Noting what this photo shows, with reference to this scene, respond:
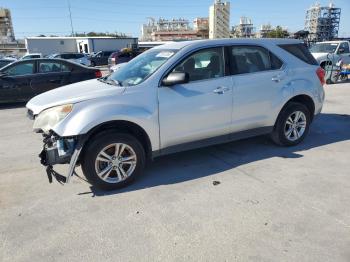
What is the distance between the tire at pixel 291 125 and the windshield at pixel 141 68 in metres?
2.14

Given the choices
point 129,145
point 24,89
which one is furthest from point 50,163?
point 24,89

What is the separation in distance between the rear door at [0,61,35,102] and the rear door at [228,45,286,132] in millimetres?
7075

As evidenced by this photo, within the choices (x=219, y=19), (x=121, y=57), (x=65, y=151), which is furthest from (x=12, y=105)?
(x=121, y=57)

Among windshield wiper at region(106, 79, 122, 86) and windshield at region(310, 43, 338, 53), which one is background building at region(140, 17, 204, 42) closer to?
windshield at region(310, 43, 338, 53)

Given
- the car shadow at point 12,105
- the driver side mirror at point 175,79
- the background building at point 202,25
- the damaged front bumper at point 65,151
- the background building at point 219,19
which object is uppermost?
the background building at point 202,25

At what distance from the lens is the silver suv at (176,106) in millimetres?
3656

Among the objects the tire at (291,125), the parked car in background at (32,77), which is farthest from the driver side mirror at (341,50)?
the parked car in background at (32,77)

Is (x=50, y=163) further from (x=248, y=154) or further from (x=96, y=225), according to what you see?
(x=248, y=154)

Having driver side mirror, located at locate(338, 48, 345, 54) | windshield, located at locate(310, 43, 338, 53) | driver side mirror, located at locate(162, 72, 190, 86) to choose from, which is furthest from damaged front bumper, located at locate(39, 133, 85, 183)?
driver side mirror, located at locate(338, 48, 345, 54)

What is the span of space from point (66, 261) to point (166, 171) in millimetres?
2029

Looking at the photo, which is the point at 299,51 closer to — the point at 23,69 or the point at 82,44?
the point at 23,69

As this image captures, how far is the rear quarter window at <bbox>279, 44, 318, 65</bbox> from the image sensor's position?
16.8ft

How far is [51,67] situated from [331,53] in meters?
12.5

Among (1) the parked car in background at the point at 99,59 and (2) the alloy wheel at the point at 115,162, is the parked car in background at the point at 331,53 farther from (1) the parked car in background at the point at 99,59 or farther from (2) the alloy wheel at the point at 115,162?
(1) the parked car in background at the point at 99,59
